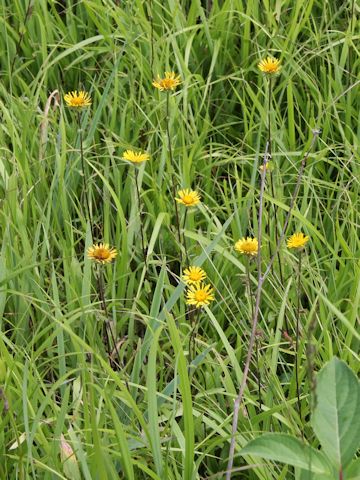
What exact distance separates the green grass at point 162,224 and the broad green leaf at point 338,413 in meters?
0.15

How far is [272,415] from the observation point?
1.62 meters

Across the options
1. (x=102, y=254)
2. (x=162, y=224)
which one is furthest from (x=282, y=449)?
(x=162, y=224)

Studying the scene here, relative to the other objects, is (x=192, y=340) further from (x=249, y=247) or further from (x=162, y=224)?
(x=162, y=224)

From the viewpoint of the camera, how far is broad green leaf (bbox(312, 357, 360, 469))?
3.67 ft

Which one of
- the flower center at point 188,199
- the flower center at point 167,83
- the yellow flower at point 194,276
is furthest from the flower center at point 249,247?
the flower center at point 167,83

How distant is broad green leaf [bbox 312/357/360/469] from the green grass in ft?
0.48

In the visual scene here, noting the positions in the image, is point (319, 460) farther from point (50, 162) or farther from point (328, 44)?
point (328, 44)

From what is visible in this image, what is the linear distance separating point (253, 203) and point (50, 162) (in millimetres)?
543

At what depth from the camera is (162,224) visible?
2.09 metres

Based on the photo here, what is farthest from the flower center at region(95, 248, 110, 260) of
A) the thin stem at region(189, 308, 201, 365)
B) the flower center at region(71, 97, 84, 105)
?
the flower center at region(71, 97, 84, 105)

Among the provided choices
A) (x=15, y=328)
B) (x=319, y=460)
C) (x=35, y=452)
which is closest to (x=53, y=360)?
(x=15, y=328)

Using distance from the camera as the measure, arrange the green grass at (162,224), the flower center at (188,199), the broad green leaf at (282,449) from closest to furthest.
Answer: the broad green leaf at (282,449) < the green grass at (162,224) < the flower center at (188,199)

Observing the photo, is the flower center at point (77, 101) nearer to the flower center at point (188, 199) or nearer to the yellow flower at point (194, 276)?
the flower center at point (188, 199)

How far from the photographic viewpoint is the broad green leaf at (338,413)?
112cm
